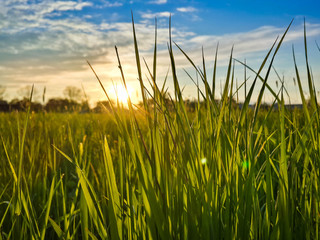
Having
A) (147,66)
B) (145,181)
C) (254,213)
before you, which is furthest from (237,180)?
(147,66)

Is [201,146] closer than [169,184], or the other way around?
[169,184]

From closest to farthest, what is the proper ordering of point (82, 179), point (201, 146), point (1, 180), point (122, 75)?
point (122, 75) → point (82, 179) → point (201, 146) → point (1, 180)

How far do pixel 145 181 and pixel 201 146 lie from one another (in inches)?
9.6

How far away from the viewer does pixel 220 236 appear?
2.34 feet

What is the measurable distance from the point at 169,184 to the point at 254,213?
0.22m

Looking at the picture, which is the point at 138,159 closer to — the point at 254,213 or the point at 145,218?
the point at 145,218

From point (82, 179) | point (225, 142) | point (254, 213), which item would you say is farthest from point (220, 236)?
point (82, 179)

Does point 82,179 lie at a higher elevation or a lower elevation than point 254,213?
higher

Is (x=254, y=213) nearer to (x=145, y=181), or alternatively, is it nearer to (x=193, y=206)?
(x=193, y=206)

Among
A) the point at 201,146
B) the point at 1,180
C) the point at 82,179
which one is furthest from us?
the point at 1,180

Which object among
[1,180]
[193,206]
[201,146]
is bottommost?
[1,180]

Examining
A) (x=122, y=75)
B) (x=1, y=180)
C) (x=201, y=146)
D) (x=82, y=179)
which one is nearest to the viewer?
(x=122, y=75)

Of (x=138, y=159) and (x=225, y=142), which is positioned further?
(x=225, y=142)

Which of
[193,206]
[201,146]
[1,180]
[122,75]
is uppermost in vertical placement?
[122,75]
